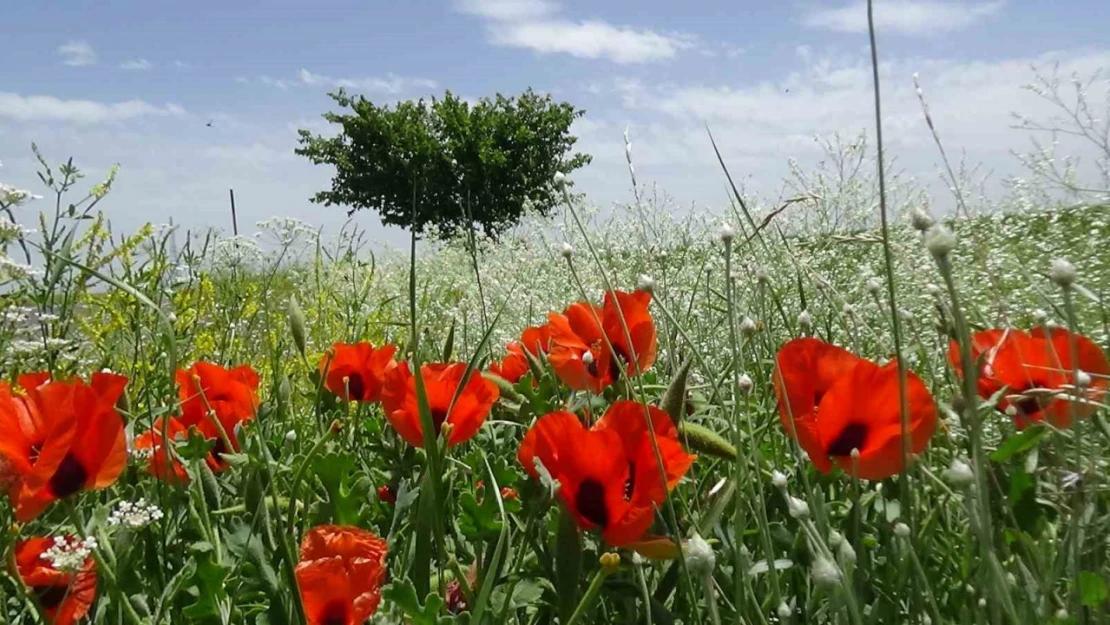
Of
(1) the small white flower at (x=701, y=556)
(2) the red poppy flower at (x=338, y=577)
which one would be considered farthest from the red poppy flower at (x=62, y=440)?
(1) the small white flower at (x=701, y=556)

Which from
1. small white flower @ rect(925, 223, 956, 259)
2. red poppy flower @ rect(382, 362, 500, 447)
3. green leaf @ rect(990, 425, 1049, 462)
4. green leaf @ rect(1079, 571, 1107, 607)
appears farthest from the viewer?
red poppy flower @ rect(382, 362, 500, 447)

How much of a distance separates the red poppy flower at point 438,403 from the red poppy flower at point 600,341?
3.7 inches

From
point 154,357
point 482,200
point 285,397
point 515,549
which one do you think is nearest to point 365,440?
point 285,397

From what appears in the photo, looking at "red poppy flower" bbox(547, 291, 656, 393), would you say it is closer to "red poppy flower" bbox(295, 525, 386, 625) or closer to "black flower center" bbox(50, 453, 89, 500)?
"red poppy flower" bbox(295, 525, 386, 625)

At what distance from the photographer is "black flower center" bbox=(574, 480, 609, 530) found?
0.65 metres

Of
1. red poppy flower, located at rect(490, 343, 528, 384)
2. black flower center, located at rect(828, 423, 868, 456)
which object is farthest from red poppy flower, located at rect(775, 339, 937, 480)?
red poppy flower, located at rect(490, 343, 528, 384)

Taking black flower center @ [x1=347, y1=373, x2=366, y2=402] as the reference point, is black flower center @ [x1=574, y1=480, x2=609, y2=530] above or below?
above

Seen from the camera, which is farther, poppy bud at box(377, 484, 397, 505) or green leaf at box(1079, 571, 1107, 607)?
poppy bud at box(377, 484, 397, 505)

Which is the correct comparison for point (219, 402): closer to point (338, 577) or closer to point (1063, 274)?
point (338, 577)

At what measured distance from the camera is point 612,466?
647mm

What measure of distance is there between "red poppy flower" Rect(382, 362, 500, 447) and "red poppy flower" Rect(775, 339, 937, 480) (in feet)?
1.06

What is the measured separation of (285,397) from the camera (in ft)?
3.83

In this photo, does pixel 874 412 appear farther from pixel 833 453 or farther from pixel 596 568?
pixel 596 568

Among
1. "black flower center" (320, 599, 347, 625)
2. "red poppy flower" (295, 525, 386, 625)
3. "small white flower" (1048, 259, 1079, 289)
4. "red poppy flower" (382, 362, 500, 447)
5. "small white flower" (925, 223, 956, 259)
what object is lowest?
"black flower center" (320, 599, 347, 625)
